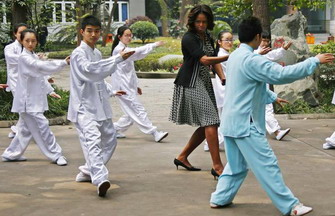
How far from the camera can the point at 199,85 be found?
7836 mm

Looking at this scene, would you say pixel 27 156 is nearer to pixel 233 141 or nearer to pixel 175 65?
pixel 233 141

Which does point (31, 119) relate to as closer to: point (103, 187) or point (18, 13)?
point (103, 187)

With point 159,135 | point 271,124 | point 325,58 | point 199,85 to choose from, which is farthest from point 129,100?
point 325,58

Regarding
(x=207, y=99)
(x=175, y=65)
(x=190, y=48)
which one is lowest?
(x=175, y=65)

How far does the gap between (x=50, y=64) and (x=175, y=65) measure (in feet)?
49.5

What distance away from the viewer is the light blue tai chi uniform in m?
6.05

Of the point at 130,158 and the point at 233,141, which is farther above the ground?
the point at 233,141

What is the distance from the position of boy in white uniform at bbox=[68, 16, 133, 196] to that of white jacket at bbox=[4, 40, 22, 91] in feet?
9.26

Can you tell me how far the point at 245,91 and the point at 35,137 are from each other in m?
3.46

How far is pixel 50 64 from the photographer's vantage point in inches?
314

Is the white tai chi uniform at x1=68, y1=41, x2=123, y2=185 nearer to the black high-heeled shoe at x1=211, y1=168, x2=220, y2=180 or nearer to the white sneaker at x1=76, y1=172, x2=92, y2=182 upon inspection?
the white sneaker at x1=76, y1=172, x2=92, y2=182

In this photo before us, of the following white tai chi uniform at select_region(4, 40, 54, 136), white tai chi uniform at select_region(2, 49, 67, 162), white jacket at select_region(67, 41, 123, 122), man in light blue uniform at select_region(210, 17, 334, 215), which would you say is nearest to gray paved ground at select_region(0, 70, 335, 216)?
white tai chi uniform at select_region(2, 49, 67, 162)

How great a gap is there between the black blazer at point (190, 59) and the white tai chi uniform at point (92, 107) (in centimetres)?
83

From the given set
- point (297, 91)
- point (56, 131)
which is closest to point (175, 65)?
point (297, 91)
